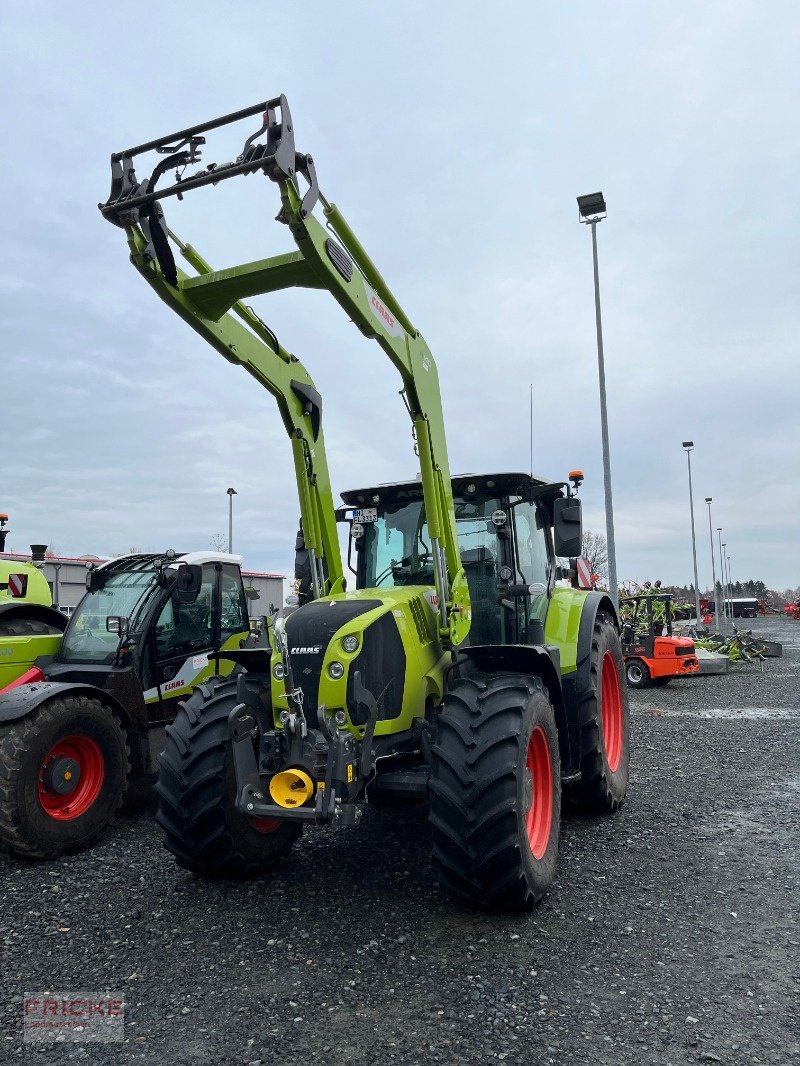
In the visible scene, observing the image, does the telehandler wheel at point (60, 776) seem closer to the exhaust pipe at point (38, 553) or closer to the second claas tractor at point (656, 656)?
the exhaust pipe at point (38, 553)

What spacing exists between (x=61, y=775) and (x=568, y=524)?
4178 millimetres

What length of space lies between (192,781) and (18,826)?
1689 mm

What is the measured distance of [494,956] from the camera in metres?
3.86

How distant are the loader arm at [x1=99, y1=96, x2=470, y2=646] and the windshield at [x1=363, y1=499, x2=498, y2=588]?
39 centimetres

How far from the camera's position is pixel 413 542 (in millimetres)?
6043

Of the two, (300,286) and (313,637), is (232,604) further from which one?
(300,286)

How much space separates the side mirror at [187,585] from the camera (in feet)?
23.9

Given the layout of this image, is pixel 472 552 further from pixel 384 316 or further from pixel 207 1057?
pixel 207 1057

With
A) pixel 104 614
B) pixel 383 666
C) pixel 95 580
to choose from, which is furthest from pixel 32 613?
pixel 383 666

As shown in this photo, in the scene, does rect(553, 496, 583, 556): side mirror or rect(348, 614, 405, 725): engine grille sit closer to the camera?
rect(348, 614, 405, 725): engine grille

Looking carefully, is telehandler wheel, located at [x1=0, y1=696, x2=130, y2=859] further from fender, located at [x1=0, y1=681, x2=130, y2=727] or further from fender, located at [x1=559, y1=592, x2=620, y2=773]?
fender, located at [x1=559, y1=592, x2=620, y2=773]

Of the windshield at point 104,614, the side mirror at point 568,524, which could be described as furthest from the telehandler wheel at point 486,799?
the windshield at point 104,614

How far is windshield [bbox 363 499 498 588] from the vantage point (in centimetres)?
589

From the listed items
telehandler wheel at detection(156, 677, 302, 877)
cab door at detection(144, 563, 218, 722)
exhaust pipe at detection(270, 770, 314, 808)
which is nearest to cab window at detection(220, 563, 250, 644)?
cab door at detection(144, 563, 218, 722)
